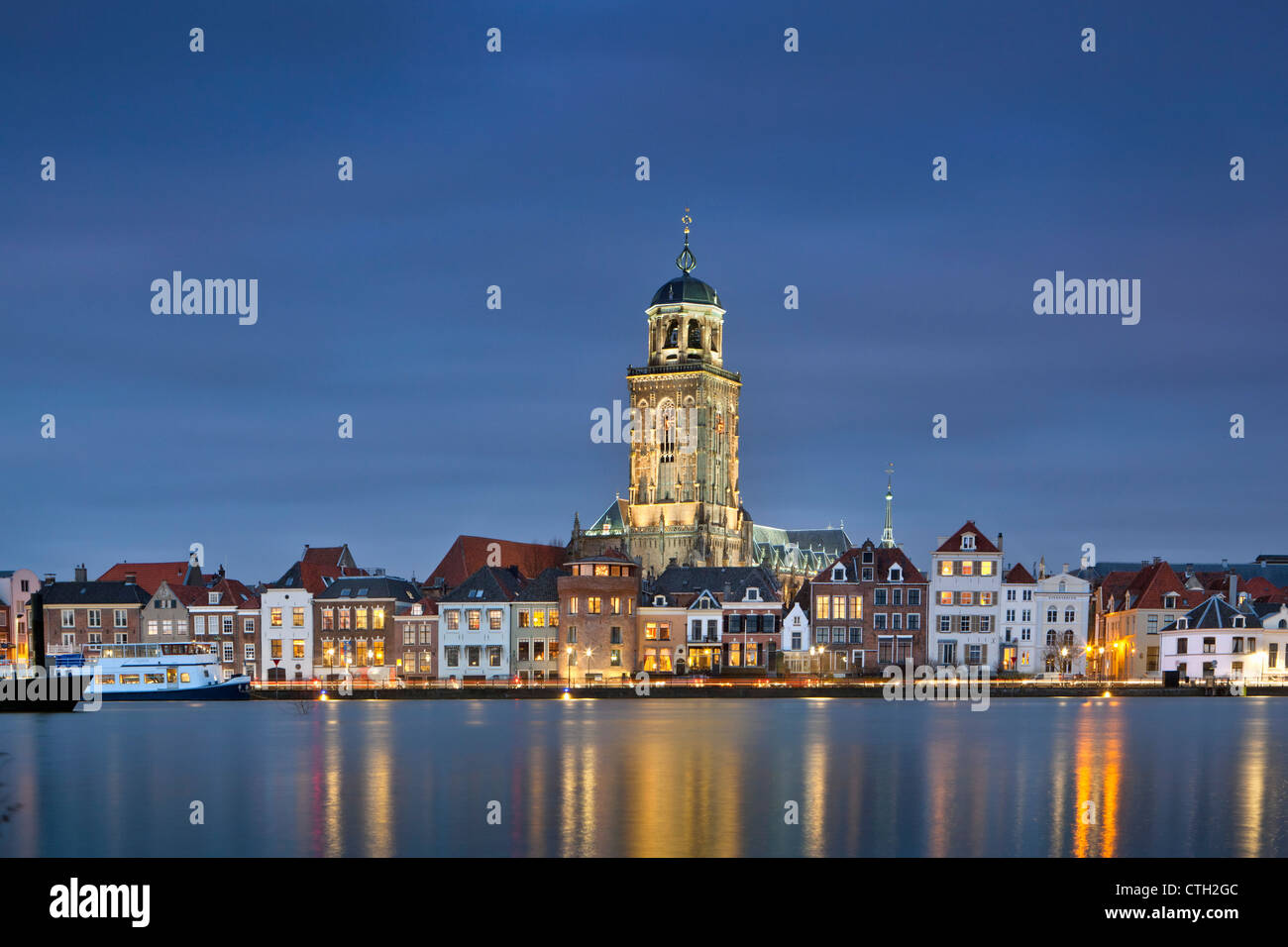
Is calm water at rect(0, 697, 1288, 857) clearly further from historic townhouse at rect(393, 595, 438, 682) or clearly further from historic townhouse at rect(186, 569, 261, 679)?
historic townhouse at rect(186, 569, 261, 679)

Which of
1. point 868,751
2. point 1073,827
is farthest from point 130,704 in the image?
point 1073,827

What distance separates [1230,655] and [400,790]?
7341cm

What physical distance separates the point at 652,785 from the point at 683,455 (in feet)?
366

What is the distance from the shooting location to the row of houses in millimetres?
106312

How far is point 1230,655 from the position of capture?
10650 centimetres

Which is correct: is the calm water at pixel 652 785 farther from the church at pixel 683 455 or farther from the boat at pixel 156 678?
the church at pixel 683 455

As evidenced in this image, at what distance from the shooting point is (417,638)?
363 ft

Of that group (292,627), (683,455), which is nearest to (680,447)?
(683,455)

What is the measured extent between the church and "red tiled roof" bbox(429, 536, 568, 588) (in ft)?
41.6

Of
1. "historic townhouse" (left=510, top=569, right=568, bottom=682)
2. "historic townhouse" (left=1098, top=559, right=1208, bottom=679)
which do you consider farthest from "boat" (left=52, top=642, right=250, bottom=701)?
"historic townhouse" (left=1098, top=559, right=1208, bottom=679)

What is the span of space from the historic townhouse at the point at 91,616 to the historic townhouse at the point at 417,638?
67.9ft

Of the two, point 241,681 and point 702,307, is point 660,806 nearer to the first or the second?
point 241,681

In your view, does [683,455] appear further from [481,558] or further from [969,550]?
[969,550]
